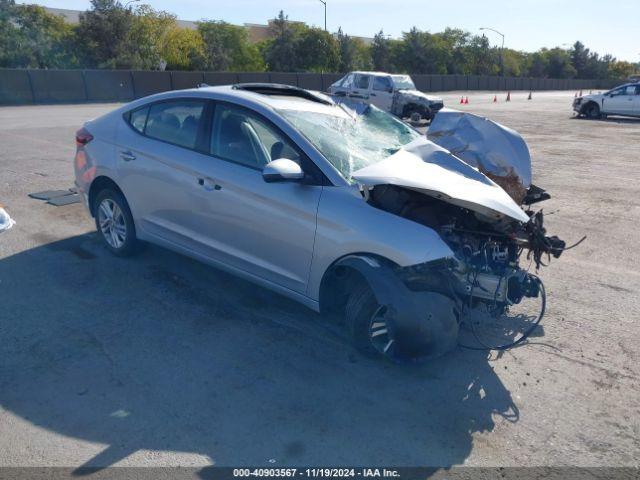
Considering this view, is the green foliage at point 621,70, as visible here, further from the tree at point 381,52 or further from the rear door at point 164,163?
the rear door at point 164,163

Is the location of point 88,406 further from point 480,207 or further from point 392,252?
point 480,207

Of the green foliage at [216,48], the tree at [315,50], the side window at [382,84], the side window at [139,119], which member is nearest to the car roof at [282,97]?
the side window at [139,119]

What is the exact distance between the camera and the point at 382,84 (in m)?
21.9

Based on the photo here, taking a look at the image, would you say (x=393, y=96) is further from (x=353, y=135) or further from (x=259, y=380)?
(x=259, y=380)

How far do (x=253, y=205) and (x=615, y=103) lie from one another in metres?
25.6

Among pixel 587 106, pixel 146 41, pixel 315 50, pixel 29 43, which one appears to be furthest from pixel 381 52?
pixel 587 106

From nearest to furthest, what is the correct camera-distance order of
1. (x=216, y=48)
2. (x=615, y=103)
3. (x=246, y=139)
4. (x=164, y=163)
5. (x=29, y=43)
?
(x=246, y=139) < (x=164, y=163) < (x=615, y=103) < (x=29, y=43) < (x=216, y=48)

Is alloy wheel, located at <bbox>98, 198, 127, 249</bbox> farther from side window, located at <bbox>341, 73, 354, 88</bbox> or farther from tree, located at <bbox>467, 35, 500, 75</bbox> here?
tree, located at <bbox>467, 35, 500, 75</bbox>

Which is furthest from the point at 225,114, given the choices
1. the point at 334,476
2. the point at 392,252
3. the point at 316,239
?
the point at 334,476

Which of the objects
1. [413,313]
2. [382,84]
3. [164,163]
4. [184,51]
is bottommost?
[413,313]

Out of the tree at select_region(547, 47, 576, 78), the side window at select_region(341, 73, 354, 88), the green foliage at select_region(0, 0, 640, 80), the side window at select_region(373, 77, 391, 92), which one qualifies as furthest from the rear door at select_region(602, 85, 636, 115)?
the tree at select_region(547, 47, 576, 78)

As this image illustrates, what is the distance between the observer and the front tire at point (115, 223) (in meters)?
5.58

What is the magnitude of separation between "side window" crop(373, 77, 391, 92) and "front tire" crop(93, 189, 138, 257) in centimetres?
1740

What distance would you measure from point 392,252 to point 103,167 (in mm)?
3312
